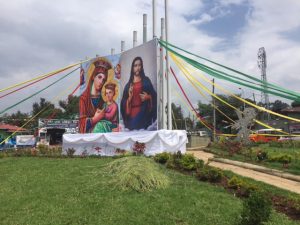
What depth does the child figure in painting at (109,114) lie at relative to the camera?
2030 cm

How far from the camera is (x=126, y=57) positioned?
65.6 ft

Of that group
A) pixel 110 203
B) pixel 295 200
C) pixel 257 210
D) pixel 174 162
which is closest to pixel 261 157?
pixel 174 162

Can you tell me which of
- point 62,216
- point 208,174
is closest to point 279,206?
point 208,174

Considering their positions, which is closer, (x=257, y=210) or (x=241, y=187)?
(x=257, y=210)

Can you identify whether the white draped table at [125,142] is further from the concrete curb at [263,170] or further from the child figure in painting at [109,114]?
the concrete curb at [263,170]

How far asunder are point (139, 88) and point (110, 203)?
1158 centimetres

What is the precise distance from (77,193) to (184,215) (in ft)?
9.48

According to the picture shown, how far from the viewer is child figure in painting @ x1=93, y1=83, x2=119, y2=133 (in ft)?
66.6

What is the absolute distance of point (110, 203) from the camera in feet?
24.8

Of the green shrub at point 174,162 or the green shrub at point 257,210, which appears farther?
the green shrub at point 174,162

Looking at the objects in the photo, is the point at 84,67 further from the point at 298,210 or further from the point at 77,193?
the point at 298,210

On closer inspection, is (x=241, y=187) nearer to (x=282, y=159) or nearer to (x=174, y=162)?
(x=174, y=162)

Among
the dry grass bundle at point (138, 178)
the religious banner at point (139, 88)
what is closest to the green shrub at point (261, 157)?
the religious banner at point (139, 88)

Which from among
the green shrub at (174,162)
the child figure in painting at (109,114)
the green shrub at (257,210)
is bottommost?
the green shrub at (257,210)
